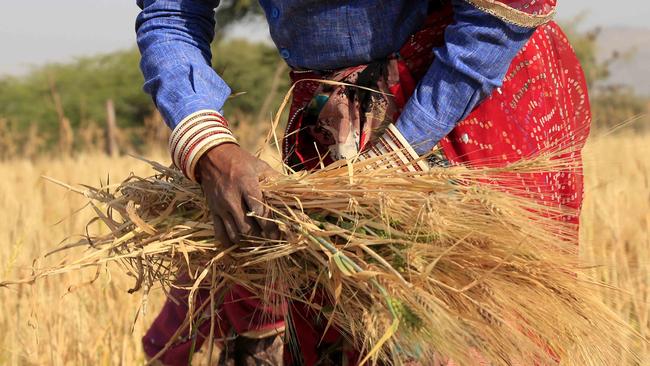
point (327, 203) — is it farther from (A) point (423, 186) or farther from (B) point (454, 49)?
(B) point (454, 49)

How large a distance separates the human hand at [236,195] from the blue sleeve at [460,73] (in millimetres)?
273

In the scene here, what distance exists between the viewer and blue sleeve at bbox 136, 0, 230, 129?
167cm

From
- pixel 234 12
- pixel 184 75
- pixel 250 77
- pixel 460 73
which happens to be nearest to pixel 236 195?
pixel 184 75

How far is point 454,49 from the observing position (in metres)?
Answer: 1.53

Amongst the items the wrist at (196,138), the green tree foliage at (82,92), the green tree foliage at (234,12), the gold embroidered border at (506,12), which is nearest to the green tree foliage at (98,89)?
the green tree foliage at (82,92)

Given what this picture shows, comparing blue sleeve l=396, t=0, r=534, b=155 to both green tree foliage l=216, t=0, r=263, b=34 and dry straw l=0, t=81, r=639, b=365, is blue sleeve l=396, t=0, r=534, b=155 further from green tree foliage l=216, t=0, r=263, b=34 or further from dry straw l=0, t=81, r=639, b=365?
green tree foliage l=216, t=0, r=263, b=34

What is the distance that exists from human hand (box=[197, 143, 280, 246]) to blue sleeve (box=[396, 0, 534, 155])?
273mm

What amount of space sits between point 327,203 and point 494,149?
0.35m

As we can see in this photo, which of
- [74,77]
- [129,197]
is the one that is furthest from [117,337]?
[74,77]

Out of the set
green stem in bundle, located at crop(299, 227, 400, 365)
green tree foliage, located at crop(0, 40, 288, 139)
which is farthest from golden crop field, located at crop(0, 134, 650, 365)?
green tree foliage, located at crop(0, 40, 288, 139)

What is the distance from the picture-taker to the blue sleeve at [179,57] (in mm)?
1673

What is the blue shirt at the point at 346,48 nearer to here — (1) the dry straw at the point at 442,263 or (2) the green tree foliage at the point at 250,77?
(1) the dry straw at the point at 442,263

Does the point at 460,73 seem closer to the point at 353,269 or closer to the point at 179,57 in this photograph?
the point at 353,269

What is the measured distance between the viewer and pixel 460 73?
1.54 meters
